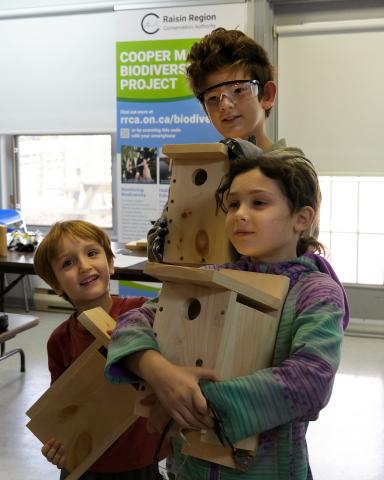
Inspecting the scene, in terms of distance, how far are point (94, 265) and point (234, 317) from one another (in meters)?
0.70

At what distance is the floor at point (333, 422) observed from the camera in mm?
2604

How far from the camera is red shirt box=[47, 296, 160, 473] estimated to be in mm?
1508

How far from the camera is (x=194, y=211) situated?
4.39ft

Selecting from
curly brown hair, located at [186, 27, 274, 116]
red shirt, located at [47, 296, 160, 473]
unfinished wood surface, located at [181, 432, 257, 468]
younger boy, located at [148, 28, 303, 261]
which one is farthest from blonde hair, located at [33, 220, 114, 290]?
unfinished wood surface, located at [181, 432, 257, 468]

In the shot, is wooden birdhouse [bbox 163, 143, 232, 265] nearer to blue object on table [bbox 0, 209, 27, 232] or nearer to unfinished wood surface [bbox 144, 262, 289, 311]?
unfinished wood surface [bbox 144, 262, 289, 311]

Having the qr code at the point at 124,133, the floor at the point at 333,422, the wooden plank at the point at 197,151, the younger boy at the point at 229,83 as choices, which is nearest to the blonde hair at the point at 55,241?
the younger boy at the point at 229,83

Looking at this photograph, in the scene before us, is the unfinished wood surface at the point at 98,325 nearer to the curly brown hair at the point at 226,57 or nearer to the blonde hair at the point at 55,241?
the blonde hair at the point at 55,241

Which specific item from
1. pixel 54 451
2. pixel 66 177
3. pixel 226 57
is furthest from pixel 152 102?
pixel 54 451

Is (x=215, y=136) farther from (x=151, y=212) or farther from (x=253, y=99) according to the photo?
(x=253, y=99)

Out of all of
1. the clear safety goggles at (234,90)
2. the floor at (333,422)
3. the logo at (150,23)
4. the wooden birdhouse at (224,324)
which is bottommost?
the floor at (333,422)

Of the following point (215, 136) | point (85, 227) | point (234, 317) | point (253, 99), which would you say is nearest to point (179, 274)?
point (234, 317)

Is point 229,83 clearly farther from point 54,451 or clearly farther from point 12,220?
point 12,220

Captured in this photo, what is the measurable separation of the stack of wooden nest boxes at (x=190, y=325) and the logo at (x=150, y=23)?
320 cm

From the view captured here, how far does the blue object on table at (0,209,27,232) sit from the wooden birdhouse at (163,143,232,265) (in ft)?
11.6
